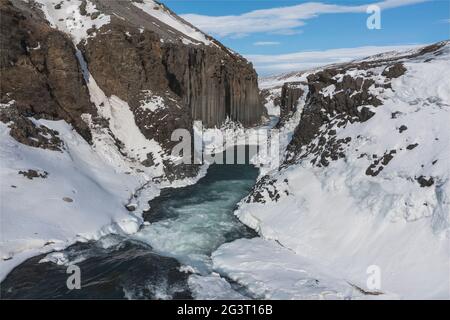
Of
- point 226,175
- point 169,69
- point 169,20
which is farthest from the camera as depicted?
point 169,20

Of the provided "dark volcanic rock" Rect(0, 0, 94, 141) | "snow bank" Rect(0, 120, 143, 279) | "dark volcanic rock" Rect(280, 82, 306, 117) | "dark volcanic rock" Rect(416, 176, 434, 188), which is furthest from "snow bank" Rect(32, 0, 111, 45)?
"dark volcanic rock" Rect(416, 176, 434, 188)

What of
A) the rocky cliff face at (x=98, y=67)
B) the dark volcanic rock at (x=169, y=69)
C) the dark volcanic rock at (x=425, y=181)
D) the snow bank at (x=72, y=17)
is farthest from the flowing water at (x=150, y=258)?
the snow bank at (x=72, y=17)

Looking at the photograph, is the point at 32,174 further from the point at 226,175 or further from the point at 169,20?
the point at 169,20

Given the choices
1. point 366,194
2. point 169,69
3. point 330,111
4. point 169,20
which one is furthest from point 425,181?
point 169,20

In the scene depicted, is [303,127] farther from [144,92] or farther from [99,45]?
[99,45]

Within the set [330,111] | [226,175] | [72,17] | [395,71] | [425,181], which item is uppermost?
[72,17]

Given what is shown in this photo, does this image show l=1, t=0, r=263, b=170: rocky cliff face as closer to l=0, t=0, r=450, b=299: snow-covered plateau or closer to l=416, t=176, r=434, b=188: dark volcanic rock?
l=0, t=0, r=450, b=299: snow-covered plateau

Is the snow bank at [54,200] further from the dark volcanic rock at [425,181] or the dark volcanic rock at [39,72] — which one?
the dark volcanic rock at [425,181]
